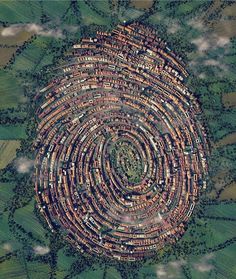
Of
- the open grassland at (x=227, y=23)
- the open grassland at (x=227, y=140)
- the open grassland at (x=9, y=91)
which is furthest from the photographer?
the open grassland at (x=9, y=91)

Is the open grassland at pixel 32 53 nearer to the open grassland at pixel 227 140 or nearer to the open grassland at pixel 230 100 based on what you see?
the open grassland at pixel 230 100

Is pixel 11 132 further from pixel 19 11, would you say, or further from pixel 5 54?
pixel 19 11

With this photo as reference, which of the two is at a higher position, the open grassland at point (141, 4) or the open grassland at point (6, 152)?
the open grassland at point (141, 4)

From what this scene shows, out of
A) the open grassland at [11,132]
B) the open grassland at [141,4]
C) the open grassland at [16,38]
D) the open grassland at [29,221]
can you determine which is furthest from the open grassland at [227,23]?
the open grassland at [29,221]

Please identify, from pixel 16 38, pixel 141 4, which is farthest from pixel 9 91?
pixel 141 4

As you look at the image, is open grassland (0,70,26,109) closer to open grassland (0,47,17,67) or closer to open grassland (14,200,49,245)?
open grassland (0,47,17,67)
